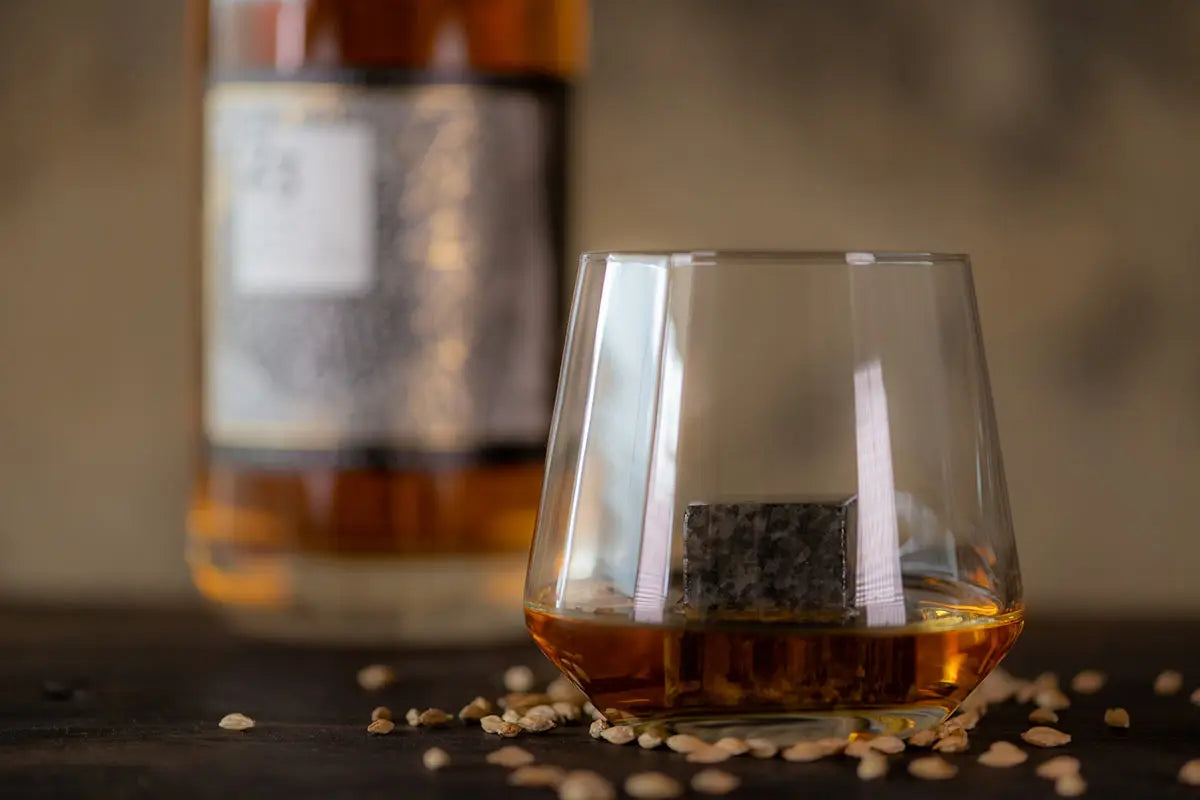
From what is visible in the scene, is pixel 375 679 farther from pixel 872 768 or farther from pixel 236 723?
pixel 872 768

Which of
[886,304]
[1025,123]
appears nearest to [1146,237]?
[1025,123]

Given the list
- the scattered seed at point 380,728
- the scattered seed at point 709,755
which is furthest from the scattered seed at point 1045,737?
the scattered seed at point 380,728

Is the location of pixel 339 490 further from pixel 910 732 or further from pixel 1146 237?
pixel 1146 237

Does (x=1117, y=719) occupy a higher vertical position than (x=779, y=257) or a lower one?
lower

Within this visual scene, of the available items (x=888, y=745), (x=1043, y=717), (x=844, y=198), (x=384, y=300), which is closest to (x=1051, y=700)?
(x=1043, y=717)

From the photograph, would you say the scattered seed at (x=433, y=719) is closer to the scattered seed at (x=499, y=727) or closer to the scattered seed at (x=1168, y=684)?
the scattered seed at (x=499, y=727)

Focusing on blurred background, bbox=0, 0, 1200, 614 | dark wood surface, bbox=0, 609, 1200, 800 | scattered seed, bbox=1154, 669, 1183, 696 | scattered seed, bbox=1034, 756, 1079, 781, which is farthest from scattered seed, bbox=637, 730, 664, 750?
blurred background, bbox=0, 0, 1200, 614
